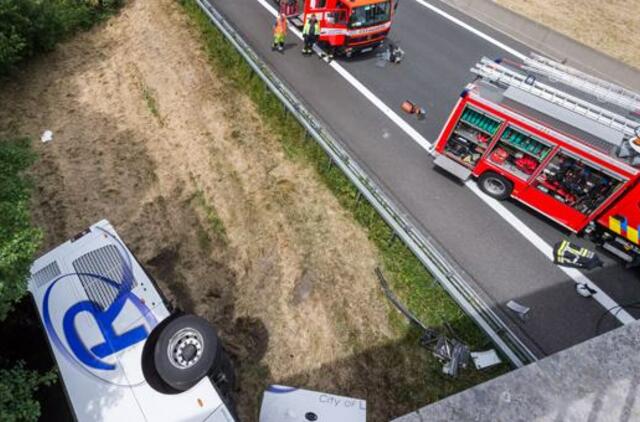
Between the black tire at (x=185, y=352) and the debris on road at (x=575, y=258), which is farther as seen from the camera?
the debris on road at (x=575, y=258)

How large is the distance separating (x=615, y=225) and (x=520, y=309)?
10.4 feet

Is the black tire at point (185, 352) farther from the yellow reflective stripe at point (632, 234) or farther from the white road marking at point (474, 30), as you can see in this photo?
the white road marking at point (474, 30)

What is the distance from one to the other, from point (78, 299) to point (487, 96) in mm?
10107

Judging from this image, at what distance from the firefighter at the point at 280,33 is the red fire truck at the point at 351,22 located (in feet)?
2.91

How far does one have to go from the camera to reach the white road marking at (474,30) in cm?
1590

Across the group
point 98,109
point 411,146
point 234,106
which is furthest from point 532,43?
point 98,109

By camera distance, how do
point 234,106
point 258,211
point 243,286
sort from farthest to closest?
point 234,106
point 258,211
point 243,286

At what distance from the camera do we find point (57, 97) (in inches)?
521

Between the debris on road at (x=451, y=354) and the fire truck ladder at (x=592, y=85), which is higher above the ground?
the fire truck ladder at (x=592, y=85)

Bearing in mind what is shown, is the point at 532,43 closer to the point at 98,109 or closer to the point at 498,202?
the point at 498,202

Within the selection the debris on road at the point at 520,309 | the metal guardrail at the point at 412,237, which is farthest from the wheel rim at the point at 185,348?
the debris on road at the point at 520,309

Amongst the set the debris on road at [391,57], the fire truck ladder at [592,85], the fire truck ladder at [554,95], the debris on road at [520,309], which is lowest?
the debris on road at [520,309]

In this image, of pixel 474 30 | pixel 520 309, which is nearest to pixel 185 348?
pixel 520 309

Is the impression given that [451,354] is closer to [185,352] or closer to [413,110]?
[185,352]
